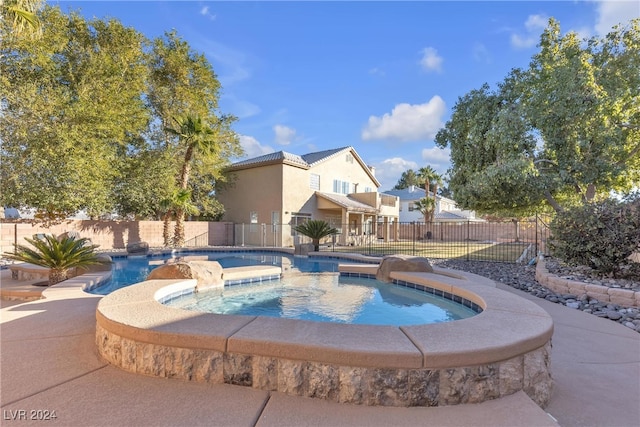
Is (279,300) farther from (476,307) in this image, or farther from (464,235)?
(464,235)

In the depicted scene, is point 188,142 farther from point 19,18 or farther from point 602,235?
point 602,235

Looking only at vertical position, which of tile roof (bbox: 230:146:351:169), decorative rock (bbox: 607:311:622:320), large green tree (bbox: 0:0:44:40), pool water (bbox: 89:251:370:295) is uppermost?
large green tree (bbox: 0:0:44:40)

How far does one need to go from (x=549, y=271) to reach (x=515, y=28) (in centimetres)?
866

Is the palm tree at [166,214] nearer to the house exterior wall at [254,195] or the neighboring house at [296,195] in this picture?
the neighboring house at [296,195]

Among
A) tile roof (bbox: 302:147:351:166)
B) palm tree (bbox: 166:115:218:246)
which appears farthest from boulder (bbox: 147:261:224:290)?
tile roof (bbox: 302:147:351:166)

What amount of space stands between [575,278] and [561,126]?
24.5 feet

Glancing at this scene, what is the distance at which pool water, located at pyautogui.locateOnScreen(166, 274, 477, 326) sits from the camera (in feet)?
18.8

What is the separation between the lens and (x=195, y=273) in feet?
23.3

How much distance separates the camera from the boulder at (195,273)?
684 centimetres

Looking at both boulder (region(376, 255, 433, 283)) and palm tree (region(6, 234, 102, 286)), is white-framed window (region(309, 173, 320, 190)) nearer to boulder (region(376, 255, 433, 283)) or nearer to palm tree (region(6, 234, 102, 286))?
boulder (region(376, 255, 433, 283))

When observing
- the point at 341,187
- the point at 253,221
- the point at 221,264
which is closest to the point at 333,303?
the point at 221,264

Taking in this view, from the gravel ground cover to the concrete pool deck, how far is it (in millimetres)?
1997

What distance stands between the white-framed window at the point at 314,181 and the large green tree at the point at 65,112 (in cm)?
1123

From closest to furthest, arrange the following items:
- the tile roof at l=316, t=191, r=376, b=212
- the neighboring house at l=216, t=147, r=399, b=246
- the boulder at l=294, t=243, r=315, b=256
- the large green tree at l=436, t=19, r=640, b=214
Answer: the large green tree at l=436, t=19, r=640, b=214
the boulder at l=294, t=243, r=315, b=256
the neighboring house at l=216, t=147, r=399, b=246
the tile roof at l=316, t=191, r=376, b=212
